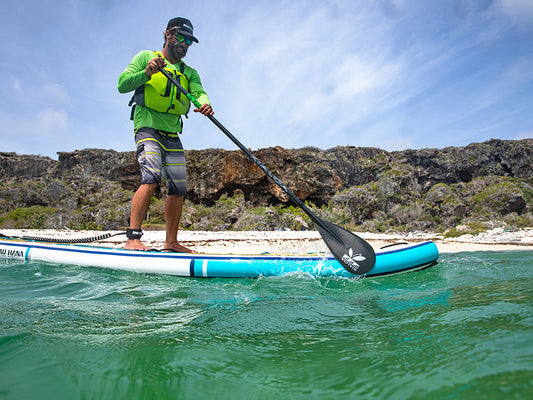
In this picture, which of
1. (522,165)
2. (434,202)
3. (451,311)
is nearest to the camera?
(451,311)

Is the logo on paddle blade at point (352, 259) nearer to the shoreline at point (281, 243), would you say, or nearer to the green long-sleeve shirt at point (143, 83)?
the shoreline at point (281, 243)

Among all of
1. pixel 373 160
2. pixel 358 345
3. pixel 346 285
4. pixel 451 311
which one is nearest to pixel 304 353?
pixel 358 345

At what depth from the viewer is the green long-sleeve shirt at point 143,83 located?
3.50m

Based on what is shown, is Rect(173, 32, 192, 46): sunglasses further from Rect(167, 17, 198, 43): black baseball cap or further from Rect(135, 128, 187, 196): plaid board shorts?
Rect(135, 128, 187, 196): plaid board shorts

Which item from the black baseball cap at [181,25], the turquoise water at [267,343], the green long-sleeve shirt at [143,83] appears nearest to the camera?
the turquoise water at [267,343]

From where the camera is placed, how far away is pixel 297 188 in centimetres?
2177

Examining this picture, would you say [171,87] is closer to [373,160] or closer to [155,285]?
[155,285]

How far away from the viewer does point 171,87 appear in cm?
376

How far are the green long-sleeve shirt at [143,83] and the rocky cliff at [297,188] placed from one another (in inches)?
427

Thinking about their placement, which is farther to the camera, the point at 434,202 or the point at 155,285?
the point at 434,202

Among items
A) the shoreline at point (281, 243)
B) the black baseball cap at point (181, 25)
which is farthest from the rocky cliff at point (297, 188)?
the black baseball cap at point (181, 25)

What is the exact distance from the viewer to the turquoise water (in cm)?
93

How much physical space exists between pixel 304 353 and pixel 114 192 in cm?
2340

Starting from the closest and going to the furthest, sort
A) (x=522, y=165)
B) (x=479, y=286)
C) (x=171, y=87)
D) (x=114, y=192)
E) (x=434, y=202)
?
(x=479, y=286) → (x=171, y=87) → (x=434, y=202) → (x=114, y=192) → (x=522, y=165)
